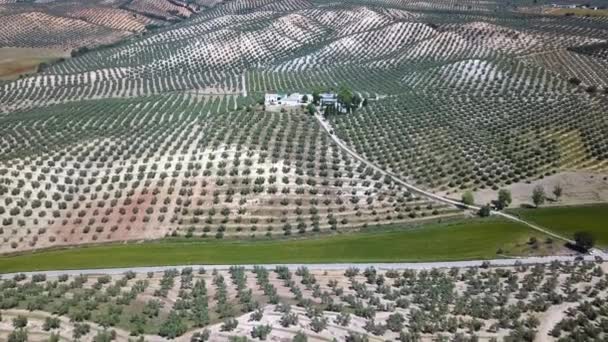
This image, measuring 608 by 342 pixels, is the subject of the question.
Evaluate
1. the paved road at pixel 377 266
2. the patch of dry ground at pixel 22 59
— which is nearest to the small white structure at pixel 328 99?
the paved road at pixel 377 266

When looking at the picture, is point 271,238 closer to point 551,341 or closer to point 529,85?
point 551,341

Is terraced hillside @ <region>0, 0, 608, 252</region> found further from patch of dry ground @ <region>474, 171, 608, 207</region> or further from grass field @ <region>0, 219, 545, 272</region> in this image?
grass field @ <region>0, 219, 545, 272</region>

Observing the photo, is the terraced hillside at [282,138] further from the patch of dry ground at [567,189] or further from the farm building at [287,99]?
the farm building at [287,99]

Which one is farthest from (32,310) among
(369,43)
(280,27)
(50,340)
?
(280,27)

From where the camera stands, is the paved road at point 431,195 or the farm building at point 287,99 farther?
the farm building at point 287,99

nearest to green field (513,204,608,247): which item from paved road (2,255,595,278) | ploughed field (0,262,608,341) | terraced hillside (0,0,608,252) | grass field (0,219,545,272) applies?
grass field (0,219,545,272)

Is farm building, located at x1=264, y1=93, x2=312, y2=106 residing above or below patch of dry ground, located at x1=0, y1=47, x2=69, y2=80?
below

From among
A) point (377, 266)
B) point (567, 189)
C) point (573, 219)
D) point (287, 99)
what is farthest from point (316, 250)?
point (287, 99)
